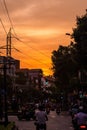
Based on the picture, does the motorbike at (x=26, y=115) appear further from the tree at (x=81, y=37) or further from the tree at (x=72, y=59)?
the tree at (x=81, y=37)

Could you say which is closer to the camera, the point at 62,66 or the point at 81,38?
the point at 81,38

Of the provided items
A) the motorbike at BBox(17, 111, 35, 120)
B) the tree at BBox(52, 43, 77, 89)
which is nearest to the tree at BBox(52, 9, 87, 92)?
the tree at BBox(52, 43, 77, 89)

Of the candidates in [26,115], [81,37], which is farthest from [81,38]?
[26,115]

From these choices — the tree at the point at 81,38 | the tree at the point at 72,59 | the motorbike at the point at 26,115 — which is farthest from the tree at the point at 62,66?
the tree at the point at 81,38

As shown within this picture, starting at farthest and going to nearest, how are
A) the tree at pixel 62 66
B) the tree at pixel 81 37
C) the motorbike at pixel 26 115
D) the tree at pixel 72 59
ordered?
the tree at pixel 62 66
the motorbike at pixel 26 115
the tree at pixel 72 59
the tree at pixel 81 37

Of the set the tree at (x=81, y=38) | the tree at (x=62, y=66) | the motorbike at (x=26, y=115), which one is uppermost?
the tree at (x=62, y=66)

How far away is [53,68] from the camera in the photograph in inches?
4702

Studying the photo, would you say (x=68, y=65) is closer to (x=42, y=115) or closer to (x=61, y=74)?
(x=61, y=74)

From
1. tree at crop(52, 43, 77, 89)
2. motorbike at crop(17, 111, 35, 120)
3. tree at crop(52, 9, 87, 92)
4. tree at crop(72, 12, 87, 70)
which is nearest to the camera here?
tree at crop(72, 12, 87, 70)

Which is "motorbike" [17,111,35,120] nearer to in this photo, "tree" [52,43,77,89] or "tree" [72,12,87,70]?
"tree" [72,12,87,70]

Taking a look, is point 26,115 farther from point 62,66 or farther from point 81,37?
point 62,66

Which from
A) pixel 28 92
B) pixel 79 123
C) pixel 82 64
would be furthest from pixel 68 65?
pixel 79 123

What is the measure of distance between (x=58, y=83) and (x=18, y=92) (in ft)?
27.3

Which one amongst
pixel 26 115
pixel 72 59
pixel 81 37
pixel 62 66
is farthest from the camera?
pixel 62 66
